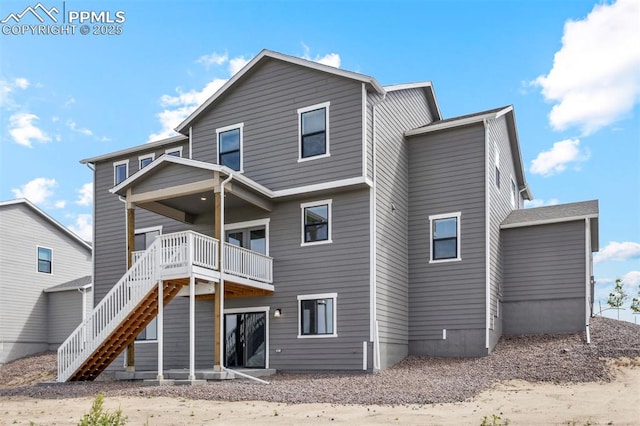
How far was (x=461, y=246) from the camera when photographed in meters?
18.8

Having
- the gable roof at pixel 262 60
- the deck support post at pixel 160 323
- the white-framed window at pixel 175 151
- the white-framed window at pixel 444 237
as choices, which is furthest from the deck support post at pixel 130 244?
the white-framed window at pixel 444 237

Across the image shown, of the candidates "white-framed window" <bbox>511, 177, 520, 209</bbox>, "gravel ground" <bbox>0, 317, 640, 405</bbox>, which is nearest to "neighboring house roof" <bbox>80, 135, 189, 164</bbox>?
"gravel ground" <bbox>0, 317, 640, 405</bbox>

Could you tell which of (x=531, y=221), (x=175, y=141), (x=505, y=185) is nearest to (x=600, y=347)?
(x=531, y=221)

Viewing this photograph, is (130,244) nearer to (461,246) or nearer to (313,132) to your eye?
(313,132)

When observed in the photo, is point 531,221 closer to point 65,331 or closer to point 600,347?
point 600,347

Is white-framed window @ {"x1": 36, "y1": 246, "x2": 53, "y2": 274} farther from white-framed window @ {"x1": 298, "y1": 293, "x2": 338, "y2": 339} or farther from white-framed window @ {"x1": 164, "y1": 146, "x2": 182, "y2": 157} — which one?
white-framed window @ {"x1": 298, "y1": 293, "x2": 338, "y2": 339}

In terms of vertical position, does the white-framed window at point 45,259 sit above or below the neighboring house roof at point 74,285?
above

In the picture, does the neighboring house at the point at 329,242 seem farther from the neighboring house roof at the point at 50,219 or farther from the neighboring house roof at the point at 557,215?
the neighboring house roof at the point at 50,219

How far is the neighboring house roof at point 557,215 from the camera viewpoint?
19.4 meters

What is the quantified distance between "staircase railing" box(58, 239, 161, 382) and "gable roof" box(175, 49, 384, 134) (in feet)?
18.6

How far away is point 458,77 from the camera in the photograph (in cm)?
1831

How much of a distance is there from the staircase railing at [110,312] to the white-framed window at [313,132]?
5264 mm

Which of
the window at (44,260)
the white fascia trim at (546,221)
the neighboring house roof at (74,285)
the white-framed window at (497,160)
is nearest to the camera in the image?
the white fascia trim at (546,221)

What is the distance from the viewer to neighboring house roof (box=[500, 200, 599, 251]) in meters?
19.4
